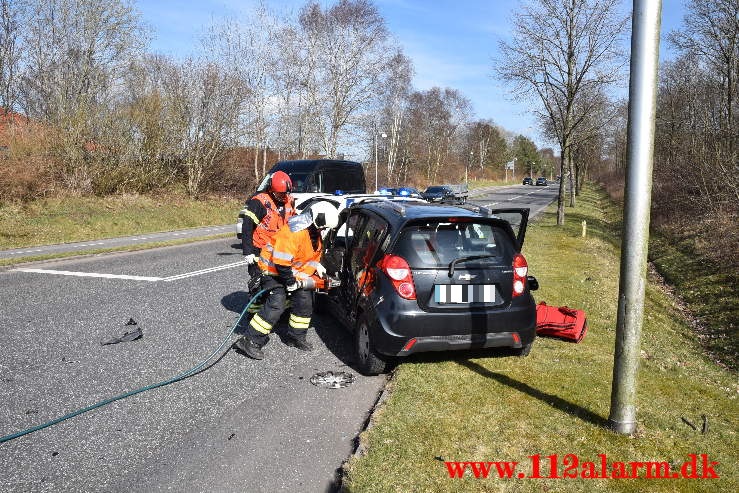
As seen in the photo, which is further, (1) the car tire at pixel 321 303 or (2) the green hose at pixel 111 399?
(1) the car tire at pixel 321 303

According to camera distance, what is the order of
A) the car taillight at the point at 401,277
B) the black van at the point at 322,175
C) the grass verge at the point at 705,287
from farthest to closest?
the black van at the point at 322,175 → the grass verge at the point at 705,287 → the car taillight at the point at 401,277

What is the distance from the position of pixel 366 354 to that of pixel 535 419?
1688mm

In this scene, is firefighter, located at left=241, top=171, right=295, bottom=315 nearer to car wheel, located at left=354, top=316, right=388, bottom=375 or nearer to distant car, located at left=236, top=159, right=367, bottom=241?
car wheel, located at left=354, top=316, right=388, bottom=375

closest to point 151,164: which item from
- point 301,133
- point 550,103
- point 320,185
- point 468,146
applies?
point 301,133

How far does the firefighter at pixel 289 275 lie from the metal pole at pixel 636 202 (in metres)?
2.99

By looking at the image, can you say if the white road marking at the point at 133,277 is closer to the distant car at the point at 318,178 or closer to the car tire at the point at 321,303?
the distant car at the point at 318,178

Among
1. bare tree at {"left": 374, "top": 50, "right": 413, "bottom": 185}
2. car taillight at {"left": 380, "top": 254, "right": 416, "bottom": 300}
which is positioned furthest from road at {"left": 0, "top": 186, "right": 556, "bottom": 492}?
bare tree at {"left": 374, "top": 50, "right": 413, "bottom": 185}

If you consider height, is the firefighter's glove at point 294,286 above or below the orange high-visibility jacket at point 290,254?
below

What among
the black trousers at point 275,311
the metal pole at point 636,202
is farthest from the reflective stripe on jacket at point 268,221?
the metal pole at point 636,202

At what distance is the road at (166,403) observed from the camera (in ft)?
11.1

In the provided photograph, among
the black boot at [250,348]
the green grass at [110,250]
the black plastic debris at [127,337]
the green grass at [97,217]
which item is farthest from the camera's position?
the green grass at [97,217]

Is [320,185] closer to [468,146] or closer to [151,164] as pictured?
[151,164]

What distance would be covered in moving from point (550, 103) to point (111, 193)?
2019 cm

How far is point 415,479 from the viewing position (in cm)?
324
